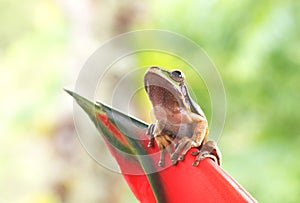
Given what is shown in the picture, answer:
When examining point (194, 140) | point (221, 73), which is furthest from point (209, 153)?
point (221, 73)

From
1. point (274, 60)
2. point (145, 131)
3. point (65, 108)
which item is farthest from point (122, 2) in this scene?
point (145, 131)

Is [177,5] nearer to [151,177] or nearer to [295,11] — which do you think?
[295,11]

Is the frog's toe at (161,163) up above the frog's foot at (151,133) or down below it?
below

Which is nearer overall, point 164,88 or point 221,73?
point 164,88

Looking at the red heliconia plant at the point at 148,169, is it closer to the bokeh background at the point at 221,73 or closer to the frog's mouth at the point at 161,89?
the frog's mouth at the point at 161,89

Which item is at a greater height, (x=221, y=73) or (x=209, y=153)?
(x=221, y=73)

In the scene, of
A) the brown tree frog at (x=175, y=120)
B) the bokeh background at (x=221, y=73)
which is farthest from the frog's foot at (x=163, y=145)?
the bokeh background at (x=221, y=73)

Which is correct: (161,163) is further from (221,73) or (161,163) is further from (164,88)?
(221,73)
